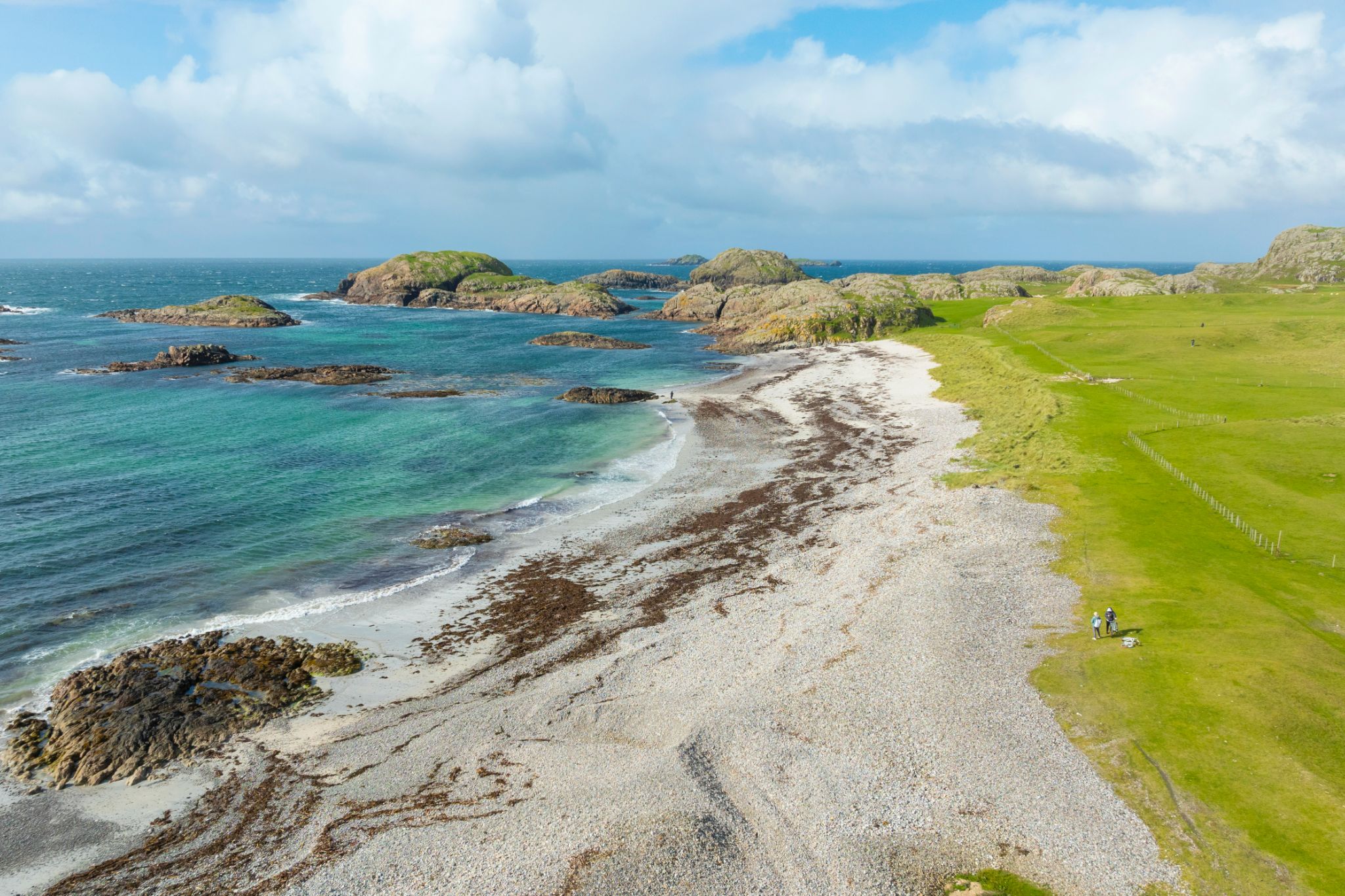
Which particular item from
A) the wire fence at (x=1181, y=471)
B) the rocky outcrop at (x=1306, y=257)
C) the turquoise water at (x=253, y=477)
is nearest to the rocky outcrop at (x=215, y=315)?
the turquoise water at (x=253, y=477)

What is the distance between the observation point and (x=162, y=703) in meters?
26.9

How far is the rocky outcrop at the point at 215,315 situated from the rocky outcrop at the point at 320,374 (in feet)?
→ 165

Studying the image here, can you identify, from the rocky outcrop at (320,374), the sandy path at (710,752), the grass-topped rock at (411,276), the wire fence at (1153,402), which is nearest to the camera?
the sandy path at (710,752)

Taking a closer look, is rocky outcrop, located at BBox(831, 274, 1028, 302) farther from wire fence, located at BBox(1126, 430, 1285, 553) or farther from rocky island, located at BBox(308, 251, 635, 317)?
wire fence, located at BBox(1126, 430, 1285, 553)

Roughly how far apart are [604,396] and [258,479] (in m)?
37.7

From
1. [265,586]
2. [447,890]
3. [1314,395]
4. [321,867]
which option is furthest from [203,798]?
[1314,395]

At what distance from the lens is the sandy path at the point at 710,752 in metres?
19.3

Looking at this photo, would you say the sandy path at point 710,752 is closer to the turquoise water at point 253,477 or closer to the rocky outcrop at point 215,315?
the turquoise water at point 253,477

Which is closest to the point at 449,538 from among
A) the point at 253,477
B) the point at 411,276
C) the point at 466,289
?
the point at 253,477

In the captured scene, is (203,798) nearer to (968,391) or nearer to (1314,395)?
(968,391)

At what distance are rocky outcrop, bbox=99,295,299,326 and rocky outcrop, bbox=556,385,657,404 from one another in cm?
8589

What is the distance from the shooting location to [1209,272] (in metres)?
177

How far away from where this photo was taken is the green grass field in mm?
19938

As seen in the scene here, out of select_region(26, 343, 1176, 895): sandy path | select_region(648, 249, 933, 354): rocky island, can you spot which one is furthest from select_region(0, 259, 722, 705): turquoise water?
select_region(648, 249, 933, 354): rocky island
